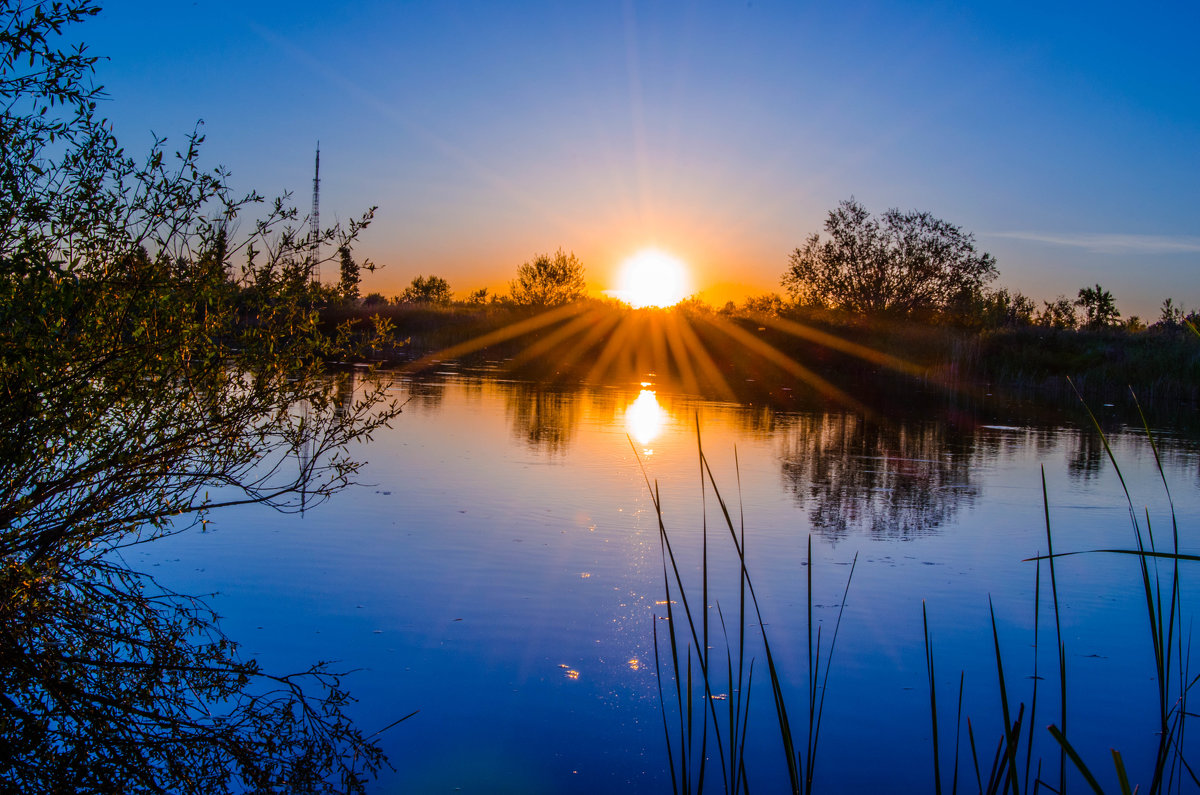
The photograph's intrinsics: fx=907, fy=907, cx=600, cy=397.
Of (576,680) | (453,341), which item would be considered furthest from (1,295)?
(453,341)

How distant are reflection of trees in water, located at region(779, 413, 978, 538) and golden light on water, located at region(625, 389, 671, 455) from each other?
1.88 metres

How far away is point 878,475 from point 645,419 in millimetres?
5707

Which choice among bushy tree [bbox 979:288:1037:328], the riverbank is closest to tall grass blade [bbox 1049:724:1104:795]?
the riverbank

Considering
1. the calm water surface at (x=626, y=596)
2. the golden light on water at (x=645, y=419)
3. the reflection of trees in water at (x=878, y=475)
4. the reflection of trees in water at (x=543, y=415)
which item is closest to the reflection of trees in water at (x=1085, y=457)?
the calm water surface at (x=626, y=596)

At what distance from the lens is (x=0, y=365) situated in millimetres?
3309

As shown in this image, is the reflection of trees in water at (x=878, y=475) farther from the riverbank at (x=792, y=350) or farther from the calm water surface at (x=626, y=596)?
the riverbank at (x=792, y=350)

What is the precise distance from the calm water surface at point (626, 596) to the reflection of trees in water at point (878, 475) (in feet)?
0.18

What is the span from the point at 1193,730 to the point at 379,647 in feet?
11.7

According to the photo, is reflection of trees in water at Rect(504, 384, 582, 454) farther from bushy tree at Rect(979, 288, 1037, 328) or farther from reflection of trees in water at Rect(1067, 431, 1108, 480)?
bushy tree at Rect(979, 288, 1037, 328)

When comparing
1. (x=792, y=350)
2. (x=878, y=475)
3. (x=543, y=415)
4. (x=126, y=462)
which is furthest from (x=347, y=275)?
(x=792, y=350)

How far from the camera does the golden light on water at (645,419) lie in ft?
42.3

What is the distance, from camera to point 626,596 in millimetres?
5223

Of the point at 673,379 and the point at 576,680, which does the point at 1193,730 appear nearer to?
the point at 576,680

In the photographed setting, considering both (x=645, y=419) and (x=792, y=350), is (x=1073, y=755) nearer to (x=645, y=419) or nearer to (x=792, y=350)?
(x=645, y=419)
